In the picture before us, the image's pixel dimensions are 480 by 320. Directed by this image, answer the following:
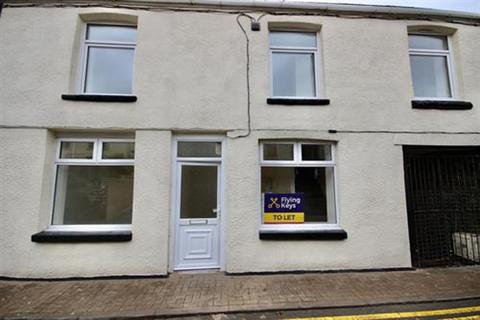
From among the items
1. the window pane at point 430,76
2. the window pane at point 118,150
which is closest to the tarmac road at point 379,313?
the window pane at point 118,150

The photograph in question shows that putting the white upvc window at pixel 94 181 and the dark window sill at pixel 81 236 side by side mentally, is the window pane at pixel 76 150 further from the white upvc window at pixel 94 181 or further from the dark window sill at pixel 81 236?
the dark window sill at pixel 81 236

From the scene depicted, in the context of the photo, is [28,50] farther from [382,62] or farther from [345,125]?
[382,62]

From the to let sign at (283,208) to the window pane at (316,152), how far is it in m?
0.87

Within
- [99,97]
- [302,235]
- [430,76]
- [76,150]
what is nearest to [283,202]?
[302,235]

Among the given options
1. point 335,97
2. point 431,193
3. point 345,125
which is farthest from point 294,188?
point 431,193

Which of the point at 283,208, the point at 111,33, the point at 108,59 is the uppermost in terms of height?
the point at 111,33

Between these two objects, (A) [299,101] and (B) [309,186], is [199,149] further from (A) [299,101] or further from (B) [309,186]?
(B) [309,186]

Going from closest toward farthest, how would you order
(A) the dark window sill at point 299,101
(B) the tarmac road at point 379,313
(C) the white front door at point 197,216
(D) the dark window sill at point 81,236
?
(B) the tarmac road at point 379,313, (D) the dark window sill at point 81,236, (C) the white front door at point 197,216, (A) the dark window sill at point 299,101

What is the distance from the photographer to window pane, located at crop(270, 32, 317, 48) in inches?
225

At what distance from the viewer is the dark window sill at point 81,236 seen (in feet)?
15.0

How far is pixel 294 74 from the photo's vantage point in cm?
569

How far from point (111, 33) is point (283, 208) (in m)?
5.21

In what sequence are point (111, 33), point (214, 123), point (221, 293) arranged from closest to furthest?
point (221, 293)
point (214, 123)
point (111, 33)

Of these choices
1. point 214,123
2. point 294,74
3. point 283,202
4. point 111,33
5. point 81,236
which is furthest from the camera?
point 294,74
